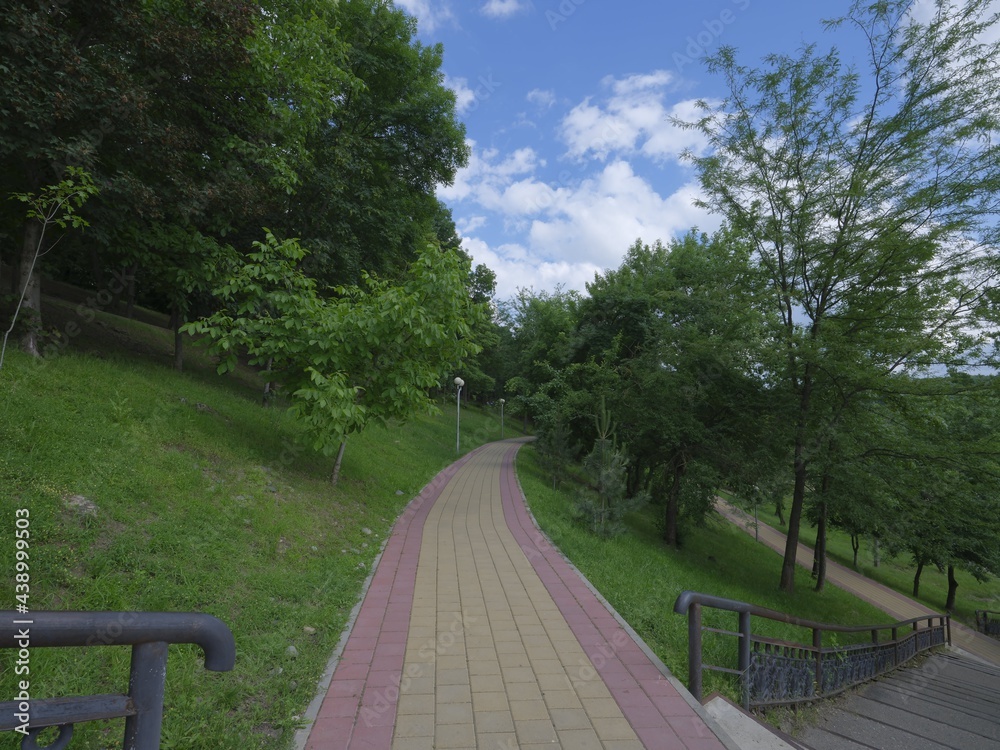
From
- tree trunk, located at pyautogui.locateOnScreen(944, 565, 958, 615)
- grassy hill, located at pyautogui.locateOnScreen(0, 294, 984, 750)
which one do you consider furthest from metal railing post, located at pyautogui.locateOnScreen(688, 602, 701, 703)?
tree trunk, located at pyautogui.locateOnScreen(944, 565, 958, 615)

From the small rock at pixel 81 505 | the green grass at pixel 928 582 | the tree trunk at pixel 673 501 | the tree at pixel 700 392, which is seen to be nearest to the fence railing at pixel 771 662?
the small rock at pixel 81 505

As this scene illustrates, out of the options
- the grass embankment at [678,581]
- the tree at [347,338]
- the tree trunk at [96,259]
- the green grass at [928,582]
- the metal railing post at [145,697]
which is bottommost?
the green grass at [928,582]

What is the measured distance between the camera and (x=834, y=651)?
5449mm

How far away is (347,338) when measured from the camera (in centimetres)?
756

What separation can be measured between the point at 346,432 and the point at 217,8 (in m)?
6.70

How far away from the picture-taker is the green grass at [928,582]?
23.3 metres

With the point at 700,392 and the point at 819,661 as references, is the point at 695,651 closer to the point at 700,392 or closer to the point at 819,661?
the point at 819,661

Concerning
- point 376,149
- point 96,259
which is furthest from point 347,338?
point 376,149

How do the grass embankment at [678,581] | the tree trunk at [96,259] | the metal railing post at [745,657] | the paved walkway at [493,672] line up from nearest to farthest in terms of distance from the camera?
the paved walkway at [493,672], the metal railing post at [745,657], the grass embankment at [678,581], the tree trunk at [96,259]

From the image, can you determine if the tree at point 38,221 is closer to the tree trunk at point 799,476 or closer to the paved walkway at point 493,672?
the paved walkway at point 493,672

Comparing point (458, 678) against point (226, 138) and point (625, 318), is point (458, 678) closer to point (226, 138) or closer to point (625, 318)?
point (226, 138)

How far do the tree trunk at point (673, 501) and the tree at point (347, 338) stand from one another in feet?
26.8

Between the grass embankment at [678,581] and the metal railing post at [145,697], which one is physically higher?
the metal railing post at [145,697]

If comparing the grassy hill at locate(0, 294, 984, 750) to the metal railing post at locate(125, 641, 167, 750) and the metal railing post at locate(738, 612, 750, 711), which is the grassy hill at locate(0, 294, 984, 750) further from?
the metal railing post at locate(125, 641, 167, 750)
